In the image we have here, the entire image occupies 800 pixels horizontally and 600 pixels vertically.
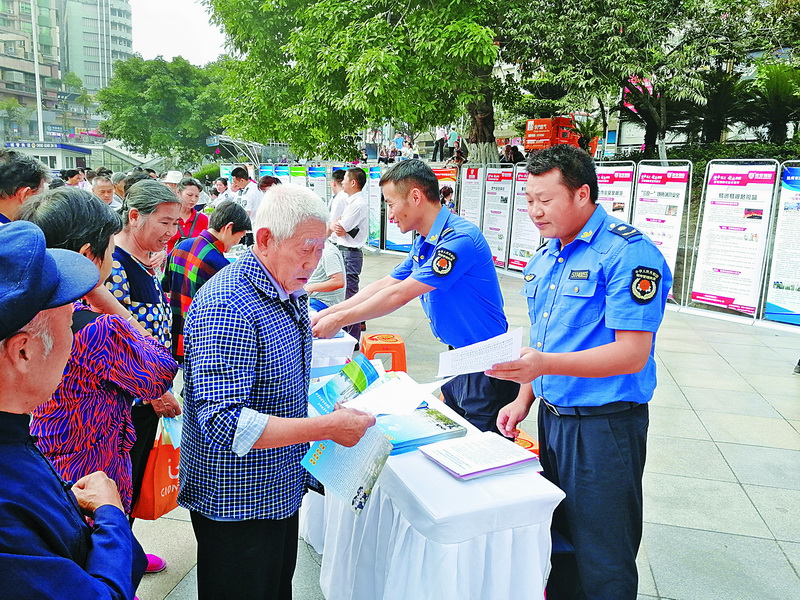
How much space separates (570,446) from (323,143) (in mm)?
11377

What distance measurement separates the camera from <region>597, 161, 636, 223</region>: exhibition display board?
8.33m

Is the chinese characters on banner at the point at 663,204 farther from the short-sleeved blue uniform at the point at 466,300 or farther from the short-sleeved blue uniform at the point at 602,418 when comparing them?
the short-sleeved blue uniform at the point at 602,418

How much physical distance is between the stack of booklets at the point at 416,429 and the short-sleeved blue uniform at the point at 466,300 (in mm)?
591

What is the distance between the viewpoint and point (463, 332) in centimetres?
287

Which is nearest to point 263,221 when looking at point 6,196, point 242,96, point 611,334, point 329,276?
point 611,334

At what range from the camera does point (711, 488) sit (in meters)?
3.58

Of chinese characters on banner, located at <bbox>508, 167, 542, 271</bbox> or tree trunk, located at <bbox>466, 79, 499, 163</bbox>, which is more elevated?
tree trunk, located at <bbox>466, 79, 499, 163</bbox>

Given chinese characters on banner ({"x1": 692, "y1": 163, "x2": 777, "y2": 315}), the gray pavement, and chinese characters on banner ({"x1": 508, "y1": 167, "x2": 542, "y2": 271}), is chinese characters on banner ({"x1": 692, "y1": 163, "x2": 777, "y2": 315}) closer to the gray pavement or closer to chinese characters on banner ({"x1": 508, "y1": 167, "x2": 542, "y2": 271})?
the gray pavement

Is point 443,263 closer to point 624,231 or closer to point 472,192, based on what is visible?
point 624,231

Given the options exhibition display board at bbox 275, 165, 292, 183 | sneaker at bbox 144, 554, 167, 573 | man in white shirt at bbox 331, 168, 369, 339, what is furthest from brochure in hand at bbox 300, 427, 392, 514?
exhibition display board at bbox 275, 165, 292, 183

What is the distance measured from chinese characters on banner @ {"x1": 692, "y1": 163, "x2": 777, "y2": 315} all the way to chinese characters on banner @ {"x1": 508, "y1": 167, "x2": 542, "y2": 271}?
312 centimetres

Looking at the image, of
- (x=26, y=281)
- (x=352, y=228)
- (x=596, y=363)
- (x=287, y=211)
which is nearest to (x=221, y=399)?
(x=287, y=211)

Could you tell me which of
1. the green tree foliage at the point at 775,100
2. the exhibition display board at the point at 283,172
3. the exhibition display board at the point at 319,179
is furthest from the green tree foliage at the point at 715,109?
the exhibition display board at the point at 283,172

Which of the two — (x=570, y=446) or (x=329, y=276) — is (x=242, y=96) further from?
(x=570, y=446)
